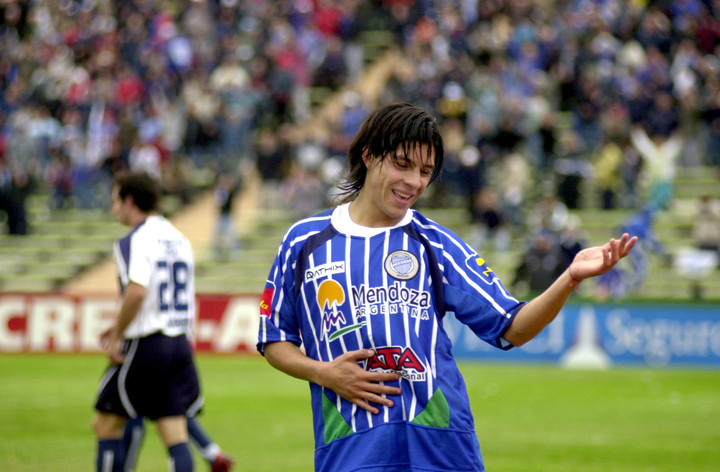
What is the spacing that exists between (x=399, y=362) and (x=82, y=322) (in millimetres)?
16803

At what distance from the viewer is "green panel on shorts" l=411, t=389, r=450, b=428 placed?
3.88m

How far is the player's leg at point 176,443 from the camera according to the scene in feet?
23.4

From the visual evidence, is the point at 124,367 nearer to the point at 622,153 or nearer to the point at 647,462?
the point at 647,462

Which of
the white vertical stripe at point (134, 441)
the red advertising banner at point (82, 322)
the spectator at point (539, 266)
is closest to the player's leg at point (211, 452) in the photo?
the white vertical stripe at point (134, 441)

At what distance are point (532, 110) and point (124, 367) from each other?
18531mm

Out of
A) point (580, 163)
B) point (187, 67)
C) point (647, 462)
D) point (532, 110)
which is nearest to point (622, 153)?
point (580, 163)

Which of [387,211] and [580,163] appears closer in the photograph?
[387,211]

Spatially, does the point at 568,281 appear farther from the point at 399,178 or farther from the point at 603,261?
the point at 399,178

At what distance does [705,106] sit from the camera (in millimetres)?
23500

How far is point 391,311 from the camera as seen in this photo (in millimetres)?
3926

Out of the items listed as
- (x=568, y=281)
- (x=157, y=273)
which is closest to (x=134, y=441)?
(x=157, y=273)

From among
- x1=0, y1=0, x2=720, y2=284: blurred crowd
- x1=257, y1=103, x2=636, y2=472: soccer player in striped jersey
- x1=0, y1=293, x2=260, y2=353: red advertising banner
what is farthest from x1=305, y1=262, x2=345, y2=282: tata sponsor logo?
x1=0, y1=0, x2=720, y2=284: blurred crowd

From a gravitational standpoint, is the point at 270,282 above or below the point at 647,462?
above

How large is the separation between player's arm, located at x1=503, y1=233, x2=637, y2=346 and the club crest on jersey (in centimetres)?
40
